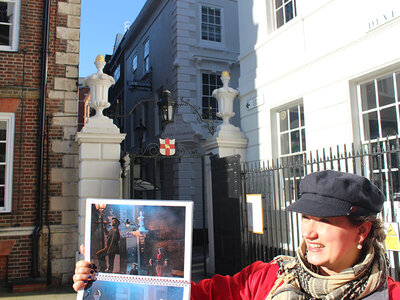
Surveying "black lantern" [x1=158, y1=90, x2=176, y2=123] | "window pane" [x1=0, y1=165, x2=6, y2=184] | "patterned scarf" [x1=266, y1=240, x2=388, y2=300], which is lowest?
"patterned scarf" [x1=266, y1=240, x2=388, y2=300]

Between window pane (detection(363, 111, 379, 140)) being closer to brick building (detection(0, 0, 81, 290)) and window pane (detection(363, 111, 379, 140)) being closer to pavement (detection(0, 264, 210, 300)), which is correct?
pavement (detection(0, 264, 210, 300))

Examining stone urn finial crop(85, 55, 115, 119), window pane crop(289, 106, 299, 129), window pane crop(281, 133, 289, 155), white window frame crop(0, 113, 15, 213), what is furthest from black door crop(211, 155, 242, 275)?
white window frame crop(0, 113, 15, 213)

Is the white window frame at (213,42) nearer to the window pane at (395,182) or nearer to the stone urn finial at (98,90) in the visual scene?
the stone urn finial at (98,90)

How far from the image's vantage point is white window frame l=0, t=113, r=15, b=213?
27.8 feet

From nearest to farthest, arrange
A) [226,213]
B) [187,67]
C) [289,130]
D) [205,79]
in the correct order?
[289,130] → [226,213] → [187,67] → [205,79]

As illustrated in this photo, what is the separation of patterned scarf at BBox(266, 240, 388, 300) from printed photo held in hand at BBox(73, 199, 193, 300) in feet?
1.95

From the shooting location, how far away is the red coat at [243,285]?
211 centimetres

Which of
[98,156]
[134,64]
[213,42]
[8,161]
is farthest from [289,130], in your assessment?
[134,64]

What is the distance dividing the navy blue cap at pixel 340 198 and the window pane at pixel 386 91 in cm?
450

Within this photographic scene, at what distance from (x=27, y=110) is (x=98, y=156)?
94.9 inches

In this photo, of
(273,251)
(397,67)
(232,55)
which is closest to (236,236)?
(273,251)

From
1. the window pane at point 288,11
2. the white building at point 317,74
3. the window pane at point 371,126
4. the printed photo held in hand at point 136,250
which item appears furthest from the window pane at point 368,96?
the printed photo held in hand at point 136,250

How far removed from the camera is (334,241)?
5.57 feet

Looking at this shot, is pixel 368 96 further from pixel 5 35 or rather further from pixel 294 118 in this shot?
pixel 5 35
